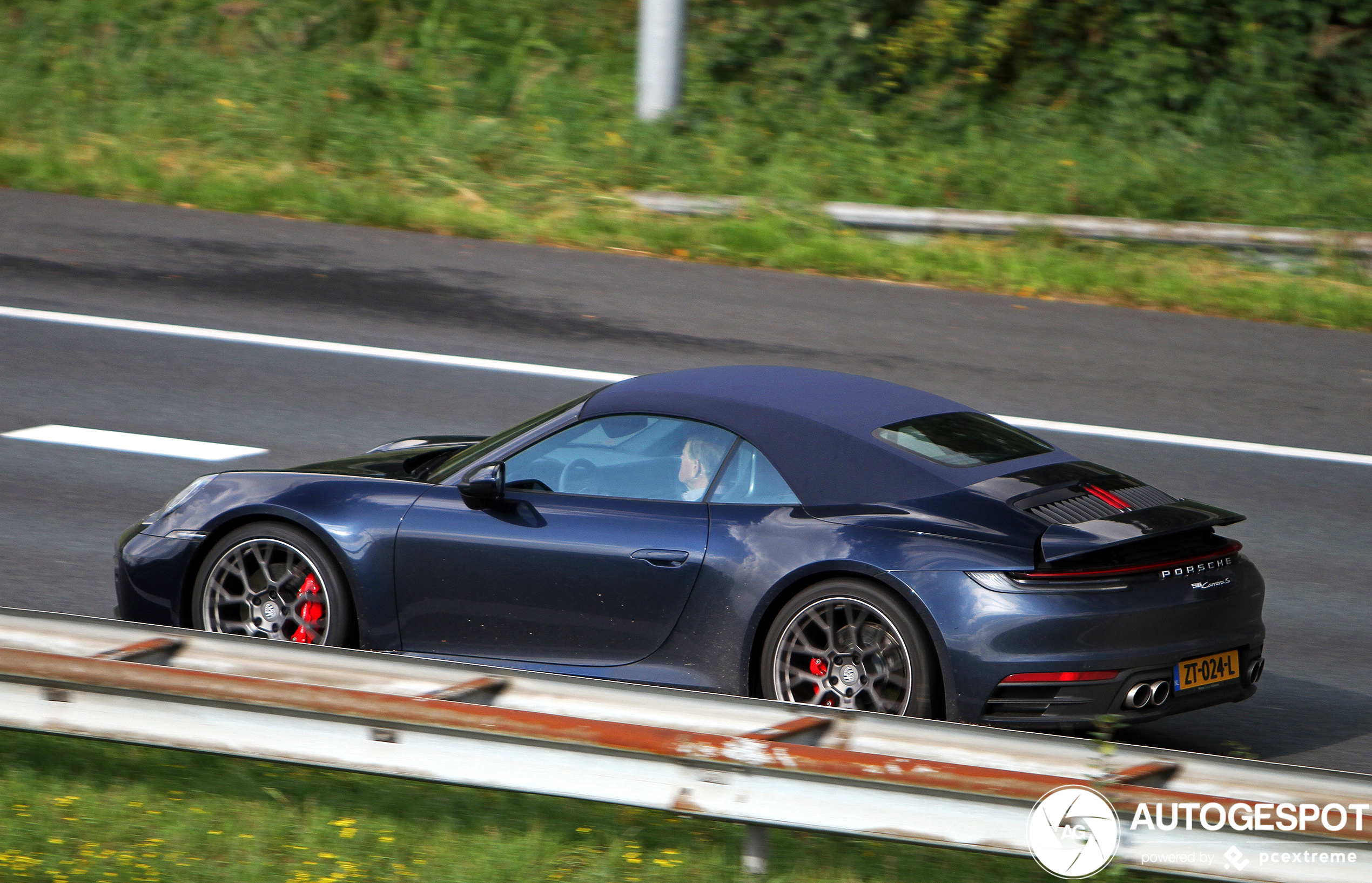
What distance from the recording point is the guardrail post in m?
4.15

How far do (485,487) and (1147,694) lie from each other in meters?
2.42

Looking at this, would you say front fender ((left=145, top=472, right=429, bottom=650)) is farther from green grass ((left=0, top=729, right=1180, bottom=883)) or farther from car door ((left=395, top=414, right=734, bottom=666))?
green grass ((left=0, top=729, right=1180, bottom=883))

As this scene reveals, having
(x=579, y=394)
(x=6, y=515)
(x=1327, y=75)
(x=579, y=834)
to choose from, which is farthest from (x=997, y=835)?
(x=1327, y=75)

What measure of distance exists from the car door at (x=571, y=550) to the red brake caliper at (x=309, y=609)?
1.19 ft

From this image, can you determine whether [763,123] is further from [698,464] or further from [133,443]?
[698,464]

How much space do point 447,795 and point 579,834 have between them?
0.47 metres

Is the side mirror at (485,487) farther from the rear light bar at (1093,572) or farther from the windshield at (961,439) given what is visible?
the rear light bar at (1093,572)

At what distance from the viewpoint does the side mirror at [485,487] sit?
584cm

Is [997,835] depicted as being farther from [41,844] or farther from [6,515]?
[6,515]

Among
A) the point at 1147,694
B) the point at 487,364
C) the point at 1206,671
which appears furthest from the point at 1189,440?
the point at 1147,694

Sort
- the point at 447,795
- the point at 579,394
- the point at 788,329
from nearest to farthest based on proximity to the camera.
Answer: the point at 447,795 < the point at 579,394 < the point at 788,329

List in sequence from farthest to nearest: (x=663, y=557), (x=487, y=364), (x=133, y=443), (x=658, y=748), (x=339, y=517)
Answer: (x=487, y=364) < (x=133, y=443) < (x=339, y=517) < (x=663, y=557) < (x=658, y=748)

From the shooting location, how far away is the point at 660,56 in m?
15.5

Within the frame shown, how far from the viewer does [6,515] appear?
7859 millimetres
